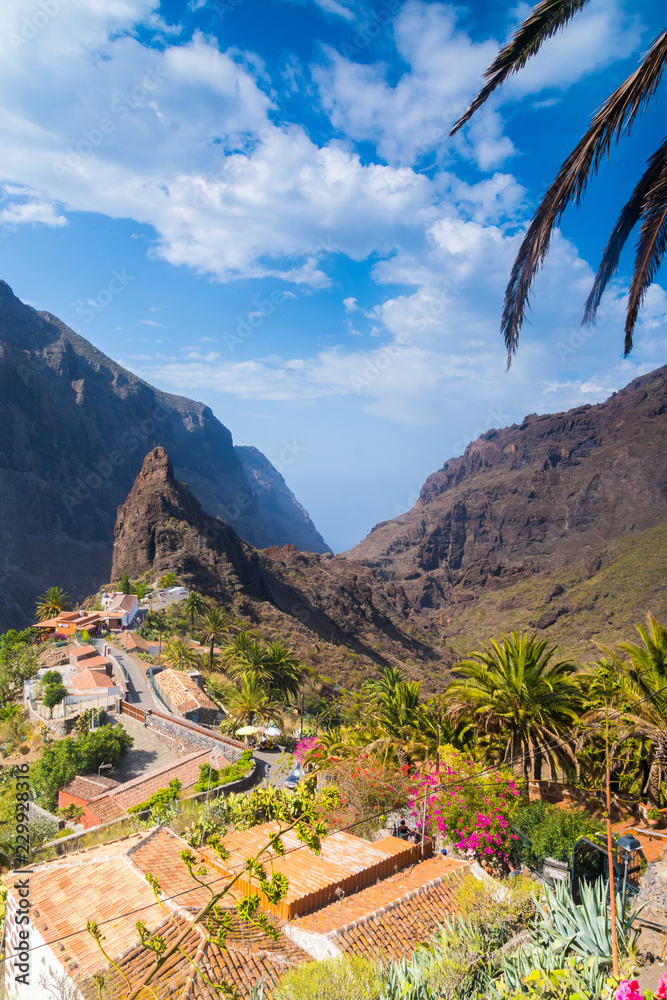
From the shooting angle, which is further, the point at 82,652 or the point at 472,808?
the point at 82,652

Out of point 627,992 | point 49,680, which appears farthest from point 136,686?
point 627,992

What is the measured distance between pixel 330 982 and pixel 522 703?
838cm

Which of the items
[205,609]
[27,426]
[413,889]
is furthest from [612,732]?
[27,426]

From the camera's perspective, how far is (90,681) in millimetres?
34219

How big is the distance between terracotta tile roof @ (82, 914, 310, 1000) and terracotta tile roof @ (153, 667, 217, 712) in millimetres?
26006

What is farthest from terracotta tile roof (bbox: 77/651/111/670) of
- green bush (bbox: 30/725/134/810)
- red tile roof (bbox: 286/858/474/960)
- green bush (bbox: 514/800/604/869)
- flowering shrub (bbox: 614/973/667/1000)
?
flowering shrub (bbox: 614/973/667/1000)

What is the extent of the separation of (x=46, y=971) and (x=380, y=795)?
789 centimetres

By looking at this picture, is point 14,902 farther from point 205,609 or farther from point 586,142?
point 205,609

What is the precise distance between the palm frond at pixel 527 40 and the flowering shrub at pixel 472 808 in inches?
473

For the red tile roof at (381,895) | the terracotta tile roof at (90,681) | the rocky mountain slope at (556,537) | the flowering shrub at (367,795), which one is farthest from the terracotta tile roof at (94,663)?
the rocky mountain slope at (556,537)

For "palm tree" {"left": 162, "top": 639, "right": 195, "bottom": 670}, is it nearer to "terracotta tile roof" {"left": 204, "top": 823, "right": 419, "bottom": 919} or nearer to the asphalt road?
the asphalt road

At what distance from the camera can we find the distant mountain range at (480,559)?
244ft

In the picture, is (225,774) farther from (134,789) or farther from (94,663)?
(94,663)

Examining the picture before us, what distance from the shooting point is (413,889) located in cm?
1040
